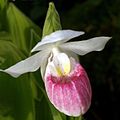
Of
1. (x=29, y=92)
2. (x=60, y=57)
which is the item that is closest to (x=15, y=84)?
(x=29, y=92)

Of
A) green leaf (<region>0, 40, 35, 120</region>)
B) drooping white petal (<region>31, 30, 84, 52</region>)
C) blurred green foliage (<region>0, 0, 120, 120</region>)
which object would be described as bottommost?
blurred green foliage (<region>0, 0, 120, 120</region>)

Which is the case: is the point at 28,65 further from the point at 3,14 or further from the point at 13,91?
the point at 3,14

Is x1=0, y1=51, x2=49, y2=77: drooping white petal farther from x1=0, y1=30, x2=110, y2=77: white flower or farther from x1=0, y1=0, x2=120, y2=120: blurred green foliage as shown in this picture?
x1=0, y1=0, x2=120, y2=120: blurred green foliage

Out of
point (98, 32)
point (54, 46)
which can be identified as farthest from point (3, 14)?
point (98, 32)

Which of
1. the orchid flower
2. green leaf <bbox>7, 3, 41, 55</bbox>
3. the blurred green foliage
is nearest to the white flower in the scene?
the orchid flower

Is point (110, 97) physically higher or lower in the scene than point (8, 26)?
lower

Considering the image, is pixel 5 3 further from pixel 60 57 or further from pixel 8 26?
pixel 60 57

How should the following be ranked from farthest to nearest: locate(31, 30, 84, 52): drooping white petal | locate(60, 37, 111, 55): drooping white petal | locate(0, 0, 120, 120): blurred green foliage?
locate(0, 0, 120, 120): blurred green foliage, locate(60, 37, 111, 55): drooping white petal, locate(31, 30, 84, 52): drooping white petal

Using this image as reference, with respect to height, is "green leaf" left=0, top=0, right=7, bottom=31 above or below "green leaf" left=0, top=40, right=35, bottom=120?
above
